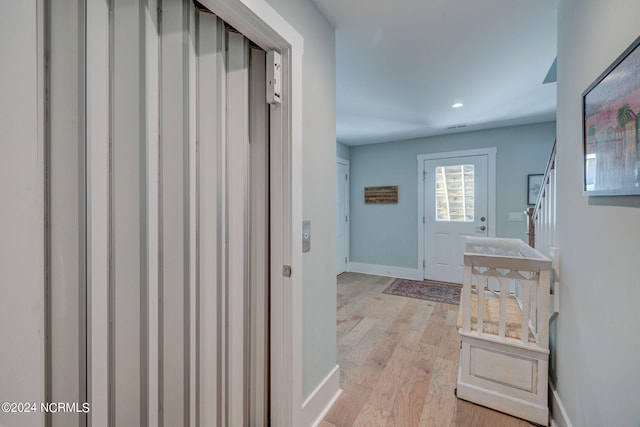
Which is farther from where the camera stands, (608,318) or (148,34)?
(608,318)

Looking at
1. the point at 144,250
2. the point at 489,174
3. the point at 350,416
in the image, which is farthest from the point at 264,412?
the point at 489,174

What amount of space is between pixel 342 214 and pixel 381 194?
0.77 meters

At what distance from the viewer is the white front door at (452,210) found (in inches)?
156

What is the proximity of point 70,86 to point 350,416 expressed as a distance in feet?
6.23

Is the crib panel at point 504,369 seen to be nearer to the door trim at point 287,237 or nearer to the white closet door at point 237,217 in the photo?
the door trim at point 287,237

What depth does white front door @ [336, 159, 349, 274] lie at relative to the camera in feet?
15.3

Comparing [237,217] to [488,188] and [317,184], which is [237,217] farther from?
[488,188]

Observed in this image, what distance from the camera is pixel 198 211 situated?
1.01m

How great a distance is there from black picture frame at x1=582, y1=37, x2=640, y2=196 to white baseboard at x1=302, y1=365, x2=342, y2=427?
1571mm

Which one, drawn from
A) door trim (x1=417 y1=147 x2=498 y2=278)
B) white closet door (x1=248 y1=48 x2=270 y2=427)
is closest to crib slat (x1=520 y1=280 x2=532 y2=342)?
white closet door (x1=248 y1=48 x2=270 y2=427)

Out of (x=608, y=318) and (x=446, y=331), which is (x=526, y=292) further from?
(x=446, y=331)
